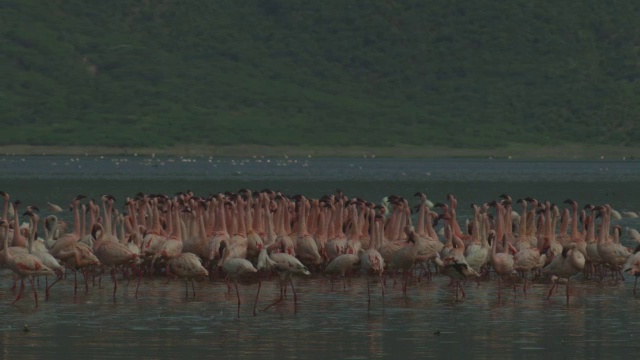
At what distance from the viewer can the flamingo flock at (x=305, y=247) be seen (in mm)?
31500

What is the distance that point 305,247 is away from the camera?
35656mm

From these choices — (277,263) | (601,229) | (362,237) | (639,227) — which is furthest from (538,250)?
(639,227)

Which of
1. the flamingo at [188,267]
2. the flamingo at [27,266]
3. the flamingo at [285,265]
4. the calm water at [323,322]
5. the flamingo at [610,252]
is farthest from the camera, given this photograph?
the flamingo at [610,252]

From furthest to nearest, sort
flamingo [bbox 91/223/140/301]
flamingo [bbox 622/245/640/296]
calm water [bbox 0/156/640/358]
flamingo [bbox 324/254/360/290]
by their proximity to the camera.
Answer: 1. flamingo [bbox 91/223/140/301]
2. flamingo [bbox 324/254/360/290]
3. flamingo [bbox 622/245/640/296]
4. calm water [bbox 0/156/640/358]

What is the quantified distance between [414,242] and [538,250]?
14.5 ft

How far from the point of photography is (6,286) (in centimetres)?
3391

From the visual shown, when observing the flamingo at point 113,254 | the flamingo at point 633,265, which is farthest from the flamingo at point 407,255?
the flamingo at point 113,254

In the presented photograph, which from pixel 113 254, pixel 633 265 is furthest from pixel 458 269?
pixel 113 254

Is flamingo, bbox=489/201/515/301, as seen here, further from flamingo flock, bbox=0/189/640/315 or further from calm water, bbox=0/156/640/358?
calm water, bbox=0/156/640/358

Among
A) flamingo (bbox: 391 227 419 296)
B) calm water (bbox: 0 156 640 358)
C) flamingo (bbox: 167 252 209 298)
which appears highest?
flamingo (bbox: 391 227 419 296)

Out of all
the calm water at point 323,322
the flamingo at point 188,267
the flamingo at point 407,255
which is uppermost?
the flamingo at point 407,255

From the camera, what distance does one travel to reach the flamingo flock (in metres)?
31.5

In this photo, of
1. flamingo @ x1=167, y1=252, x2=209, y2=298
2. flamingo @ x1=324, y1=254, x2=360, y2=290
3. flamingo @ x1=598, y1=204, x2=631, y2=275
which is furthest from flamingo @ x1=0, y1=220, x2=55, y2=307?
flamingo @ x1=598, y1=204, x2=631, y2=275

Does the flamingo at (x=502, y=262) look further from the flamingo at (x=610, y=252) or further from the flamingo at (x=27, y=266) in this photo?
the flamingo at (x=27, y=266)
